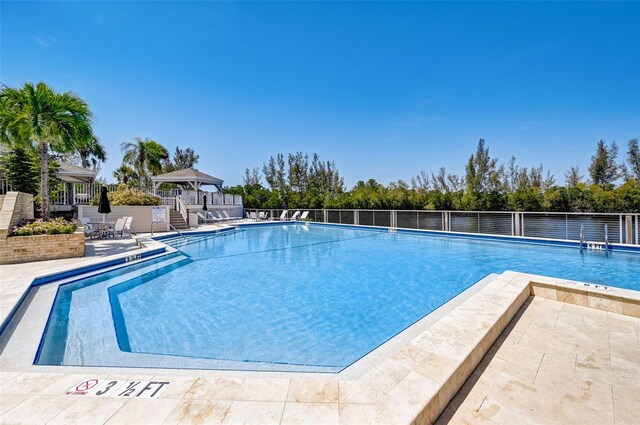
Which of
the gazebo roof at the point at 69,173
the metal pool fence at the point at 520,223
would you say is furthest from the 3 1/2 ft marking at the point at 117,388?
the gazebo roof at the point at 69,173

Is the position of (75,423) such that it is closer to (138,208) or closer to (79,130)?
(79,130)

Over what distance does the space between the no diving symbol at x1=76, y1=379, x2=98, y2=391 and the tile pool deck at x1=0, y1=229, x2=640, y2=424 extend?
3.1 inches

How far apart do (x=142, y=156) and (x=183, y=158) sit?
17.1 meters

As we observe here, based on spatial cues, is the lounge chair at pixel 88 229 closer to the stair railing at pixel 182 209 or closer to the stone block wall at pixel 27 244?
the stone block wall at pixel 27 244

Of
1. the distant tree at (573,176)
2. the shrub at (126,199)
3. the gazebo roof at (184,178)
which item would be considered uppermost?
the distant tree at (573,176)

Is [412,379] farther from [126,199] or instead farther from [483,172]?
[483,172]

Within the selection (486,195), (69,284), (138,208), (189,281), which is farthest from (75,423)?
(486,195)

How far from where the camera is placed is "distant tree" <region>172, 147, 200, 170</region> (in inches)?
1473

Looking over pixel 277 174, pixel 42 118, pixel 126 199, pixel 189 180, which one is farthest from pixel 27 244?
pixel 277 174

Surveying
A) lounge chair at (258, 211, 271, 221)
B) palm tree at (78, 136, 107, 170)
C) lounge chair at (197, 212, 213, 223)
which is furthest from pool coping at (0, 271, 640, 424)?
palm tree at (78, 136, 107, 170)

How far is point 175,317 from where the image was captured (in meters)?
4.09

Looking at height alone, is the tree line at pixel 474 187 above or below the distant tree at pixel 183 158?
below

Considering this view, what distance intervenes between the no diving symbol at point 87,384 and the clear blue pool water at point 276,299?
794 mm

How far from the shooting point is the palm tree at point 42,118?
7430 mm
